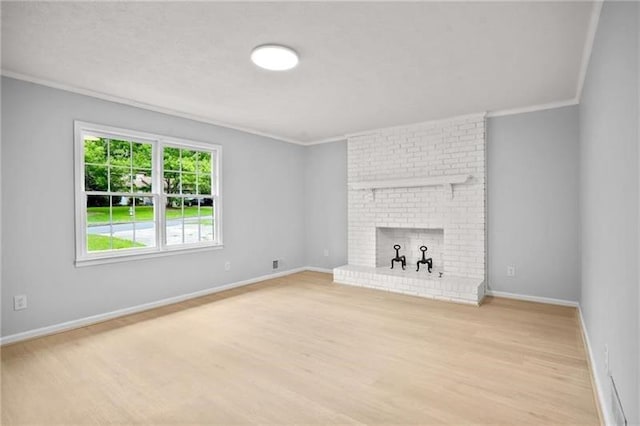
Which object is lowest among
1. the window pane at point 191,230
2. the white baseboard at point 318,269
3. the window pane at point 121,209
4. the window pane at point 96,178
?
the white baseboard at point 318,269

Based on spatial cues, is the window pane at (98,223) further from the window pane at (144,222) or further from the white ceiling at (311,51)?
the white ceiling at (311,51)

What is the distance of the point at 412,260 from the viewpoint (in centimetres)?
557

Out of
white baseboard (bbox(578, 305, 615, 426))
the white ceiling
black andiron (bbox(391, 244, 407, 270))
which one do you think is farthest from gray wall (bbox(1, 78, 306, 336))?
white baseboard (bbox(578, 305, 615, 426))

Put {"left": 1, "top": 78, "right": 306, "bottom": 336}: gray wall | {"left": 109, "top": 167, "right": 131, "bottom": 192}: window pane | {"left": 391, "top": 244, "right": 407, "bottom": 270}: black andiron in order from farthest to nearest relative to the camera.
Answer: {"left": 391, "top": 244, "right": 407, "bottom": 270}: black andiron, {"left": 109, "top": 167, "right": 131, "bottom": 192}: window pane, {"left": 1, "top": 78, "right": 306, "bottom": 336}: gray wall

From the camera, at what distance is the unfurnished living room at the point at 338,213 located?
210 cm

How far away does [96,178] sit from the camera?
3758mm

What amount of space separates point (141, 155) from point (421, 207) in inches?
157

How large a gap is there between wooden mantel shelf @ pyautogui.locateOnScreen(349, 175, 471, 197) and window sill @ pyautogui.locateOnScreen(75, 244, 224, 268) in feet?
8.47

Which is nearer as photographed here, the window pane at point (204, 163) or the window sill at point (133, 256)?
the window sill at point (133, 256)

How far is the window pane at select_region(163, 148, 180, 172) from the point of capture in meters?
4.45

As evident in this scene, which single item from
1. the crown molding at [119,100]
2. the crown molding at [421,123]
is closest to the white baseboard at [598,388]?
the crown molding at [421,123]

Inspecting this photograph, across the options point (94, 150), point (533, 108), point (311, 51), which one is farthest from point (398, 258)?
point (94, 150)

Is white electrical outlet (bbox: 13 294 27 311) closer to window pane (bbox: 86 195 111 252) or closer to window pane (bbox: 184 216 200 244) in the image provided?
window pane (bbox: 86 195 111 252)

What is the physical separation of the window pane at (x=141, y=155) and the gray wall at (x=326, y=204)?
3.07 metres
